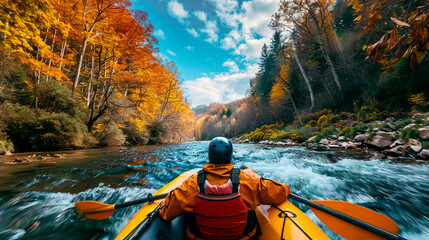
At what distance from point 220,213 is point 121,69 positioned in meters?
13.7

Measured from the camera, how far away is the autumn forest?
458 cm

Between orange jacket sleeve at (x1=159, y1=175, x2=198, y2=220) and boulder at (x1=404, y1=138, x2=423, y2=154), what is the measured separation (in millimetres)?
6955

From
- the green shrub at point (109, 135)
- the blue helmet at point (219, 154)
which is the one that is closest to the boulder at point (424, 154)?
the blue helmet at point (219, 154)

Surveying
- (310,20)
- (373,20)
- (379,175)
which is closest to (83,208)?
(373,20)

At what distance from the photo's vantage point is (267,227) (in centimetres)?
168

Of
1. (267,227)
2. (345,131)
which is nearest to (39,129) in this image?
(267,227)

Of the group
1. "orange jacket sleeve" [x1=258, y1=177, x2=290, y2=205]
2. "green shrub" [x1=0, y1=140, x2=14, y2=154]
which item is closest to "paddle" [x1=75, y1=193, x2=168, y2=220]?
"orange jacket sleeve" [x1=258, y1=177, x2=290, y2=205]

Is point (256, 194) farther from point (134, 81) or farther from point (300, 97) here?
point (300, 97)

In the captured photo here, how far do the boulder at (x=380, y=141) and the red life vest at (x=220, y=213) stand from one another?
7.36 meters

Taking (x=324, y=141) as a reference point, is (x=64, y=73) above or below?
above

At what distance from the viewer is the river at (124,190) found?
2.11 metres

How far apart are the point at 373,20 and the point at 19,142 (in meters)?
11.9

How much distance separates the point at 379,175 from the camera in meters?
3.66

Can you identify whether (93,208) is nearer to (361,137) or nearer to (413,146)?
(413,146)
